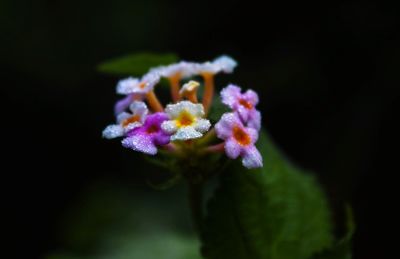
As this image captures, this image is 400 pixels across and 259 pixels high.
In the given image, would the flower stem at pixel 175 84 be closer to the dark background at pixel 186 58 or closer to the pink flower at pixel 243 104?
the pink flower at pixel 243 104

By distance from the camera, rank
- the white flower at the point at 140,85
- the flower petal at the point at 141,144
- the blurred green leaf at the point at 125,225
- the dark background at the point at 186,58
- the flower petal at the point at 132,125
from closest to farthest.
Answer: the flower petal at the point at 141,144 < the flower petal at the point at 132,125 < the white flower at the point at 140,85 < the blurred green leaf at the point at 125,225 < the dark background at the point at 186,58

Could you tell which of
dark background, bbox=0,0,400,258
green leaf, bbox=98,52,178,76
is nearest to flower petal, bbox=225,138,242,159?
green leaf, bbox=98,52,178,76

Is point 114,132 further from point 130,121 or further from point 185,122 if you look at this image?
point 185,122

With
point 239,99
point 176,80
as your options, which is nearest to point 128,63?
point 176,80

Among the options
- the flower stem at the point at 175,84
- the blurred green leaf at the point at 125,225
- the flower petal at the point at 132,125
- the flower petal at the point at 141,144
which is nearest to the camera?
the flower petal at the point at 141,144

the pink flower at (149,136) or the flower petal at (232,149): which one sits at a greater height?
the pink flower at (149,136)

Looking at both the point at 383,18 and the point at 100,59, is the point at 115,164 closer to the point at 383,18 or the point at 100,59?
the point at 100,59

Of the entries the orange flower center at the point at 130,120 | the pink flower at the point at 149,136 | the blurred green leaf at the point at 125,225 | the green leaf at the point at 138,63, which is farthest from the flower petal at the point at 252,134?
the blurred green leaf at the point at 125,225
